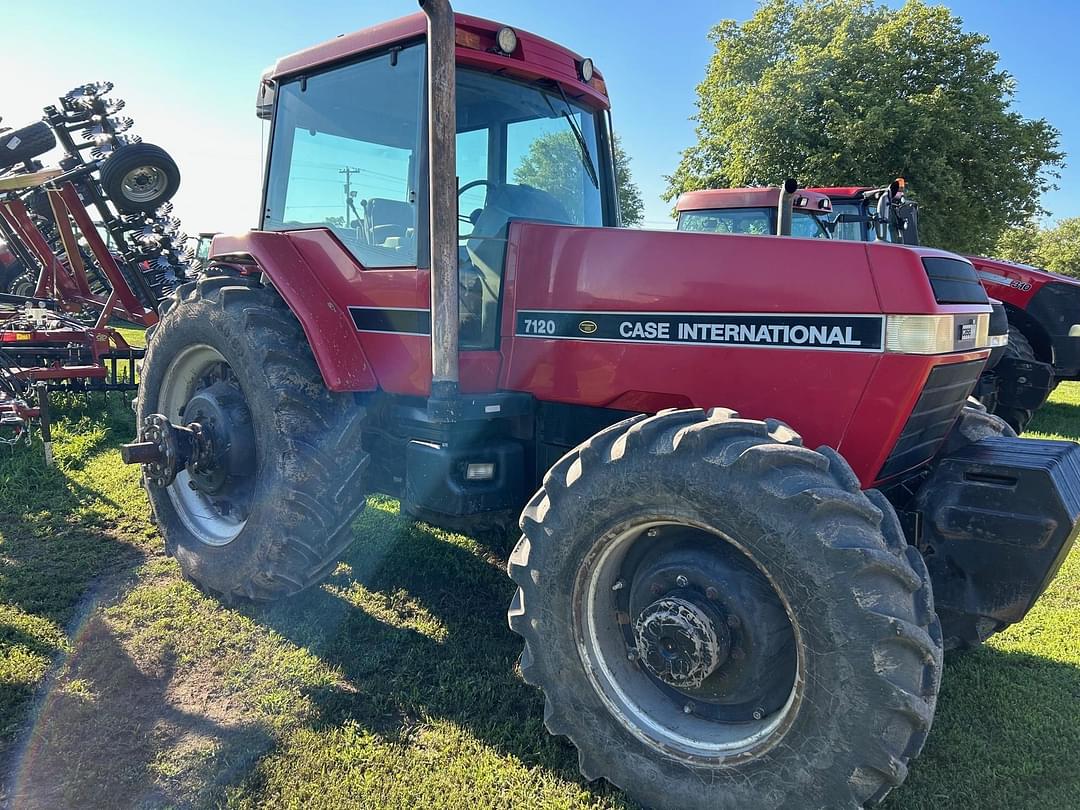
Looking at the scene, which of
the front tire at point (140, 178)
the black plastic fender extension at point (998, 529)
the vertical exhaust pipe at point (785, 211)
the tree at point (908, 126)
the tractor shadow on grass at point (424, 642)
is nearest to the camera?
the black plastic fender extension at point (998, 529)

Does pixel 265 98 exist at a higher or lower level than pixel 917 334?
higher

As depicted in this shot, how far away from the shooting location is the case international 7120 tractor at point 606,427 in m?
1.99

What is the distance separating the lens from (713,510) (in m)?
2.06

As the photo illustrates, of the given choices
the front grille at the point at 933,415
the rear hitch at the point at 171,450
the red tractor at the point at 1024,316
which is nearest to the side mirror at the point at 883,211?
the red tractor at the point at 1024,316

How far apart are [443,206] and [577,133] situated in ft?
3.61

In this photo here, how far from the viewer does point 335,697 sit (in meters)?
2.86

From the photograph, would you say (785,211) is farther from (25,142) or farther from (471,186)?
(25,142)

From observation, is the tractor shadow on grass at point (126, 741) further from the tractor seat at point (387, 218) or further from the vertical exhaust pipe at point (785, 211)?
the vertical exhaust pipe at point (785, 211)

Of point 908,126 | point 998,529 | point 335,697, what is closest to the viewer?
point 998,529

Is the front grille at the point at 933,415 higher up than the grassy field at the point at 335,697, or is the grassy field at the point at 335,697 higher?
the front grille at the point at 933,415

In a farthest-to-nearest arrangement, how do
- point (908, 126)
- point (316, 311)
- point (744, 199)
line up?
point (908, 126)
point (744, 199)
point (316, 311)

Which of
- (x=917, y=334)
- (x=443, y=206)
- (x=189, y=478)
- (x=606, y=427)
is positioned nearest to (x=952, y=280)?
(x=917, y=334)

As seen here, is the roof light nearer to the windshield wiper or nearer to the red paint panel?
the windshield wiper

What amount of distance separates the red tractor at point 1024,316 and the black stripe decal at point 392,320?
6.42 metres
